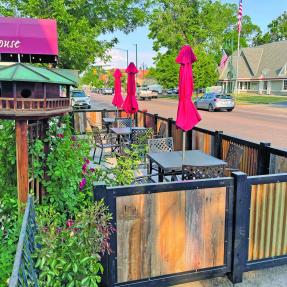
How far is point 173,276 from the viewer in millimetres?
3141

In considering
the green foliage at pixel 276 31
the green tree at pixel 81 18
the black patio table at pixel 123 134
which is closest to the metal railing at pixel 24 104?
the black patio table at pixel 123 134

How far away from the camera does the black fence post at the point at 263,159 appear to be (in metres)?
5.13

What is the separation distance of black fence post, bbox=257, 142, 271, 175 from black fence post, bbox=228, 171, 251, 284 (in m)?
2.10

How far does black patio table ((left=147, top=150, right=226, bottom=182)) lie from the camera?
5.30 metres

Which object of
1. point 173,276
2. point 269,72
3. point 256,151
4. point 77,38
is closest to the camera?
point 173,276

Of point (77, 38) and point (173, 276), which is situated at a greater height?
point (77, 38)

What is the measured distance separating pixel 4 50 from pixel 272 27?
3136 inches

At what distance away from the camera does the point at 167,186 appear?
119 inches

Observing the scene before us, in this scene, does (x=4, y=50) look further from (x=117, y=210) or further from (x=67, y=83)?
(x=117, y=210)

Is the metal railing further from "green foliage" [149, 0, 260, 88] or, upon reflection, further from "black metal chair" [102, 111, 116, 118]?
"green foliage" [149, 0, 260, 88]

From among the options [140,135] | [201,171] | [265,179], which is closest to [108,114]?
[140,135]

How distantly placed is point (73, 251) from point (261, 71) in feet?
163

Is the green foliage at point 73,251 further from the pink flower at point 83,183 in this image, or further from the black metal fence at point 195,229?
the pink flower at point 83,183

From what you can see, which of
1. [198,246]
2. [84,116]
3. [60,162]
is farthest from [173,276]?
[84,116]
